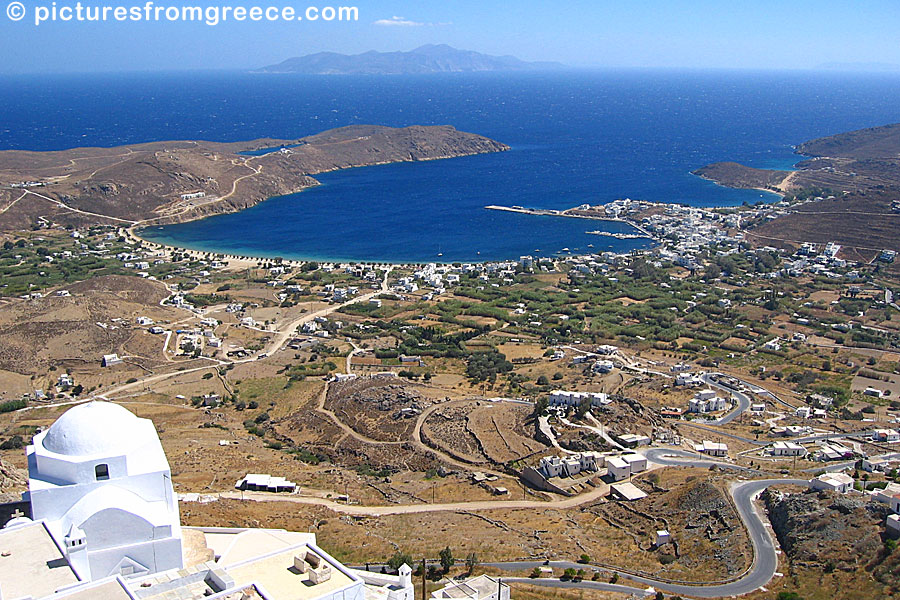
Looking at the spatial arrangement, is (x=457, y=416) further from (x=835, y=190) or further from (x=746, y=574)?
(x=835, y=190)

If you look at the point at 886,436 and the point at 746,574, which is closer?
the point at 746,574

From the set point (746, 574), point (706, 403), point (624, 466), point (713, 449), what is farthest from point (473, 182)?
point (746, 574)

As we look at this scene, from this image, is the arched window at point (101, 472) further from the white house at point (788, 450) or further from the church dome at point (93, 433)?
the white house at point (788, 450)

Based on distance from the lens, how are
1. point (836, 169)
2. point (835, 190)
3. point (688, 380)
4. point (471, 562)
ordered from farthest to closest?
point (836, 169) < point (835, 190) < point (688, 380) < point (471, 562)

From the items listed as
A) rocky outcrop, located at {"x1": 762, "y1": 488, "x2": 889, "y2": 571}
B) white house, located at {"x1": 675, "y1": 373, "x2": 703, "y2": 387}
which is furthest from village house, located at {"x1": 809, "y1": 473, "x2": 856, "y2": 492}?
white house, located at {"x1": 675, "y1": 373, "x2": 703, "y2": 387}

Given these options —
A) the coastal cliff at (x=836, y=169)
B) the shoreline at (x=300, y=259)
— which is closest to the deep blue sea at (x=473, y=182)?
the shoreline at (x=300, y=259)

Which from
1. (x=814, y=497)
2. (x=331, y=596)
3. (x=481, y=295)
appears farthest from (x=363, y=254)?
(x=331, y=596)

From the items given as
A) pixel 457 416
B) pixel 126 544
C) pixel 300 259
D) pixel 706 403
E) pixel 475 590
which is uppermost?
pixel 126 544
